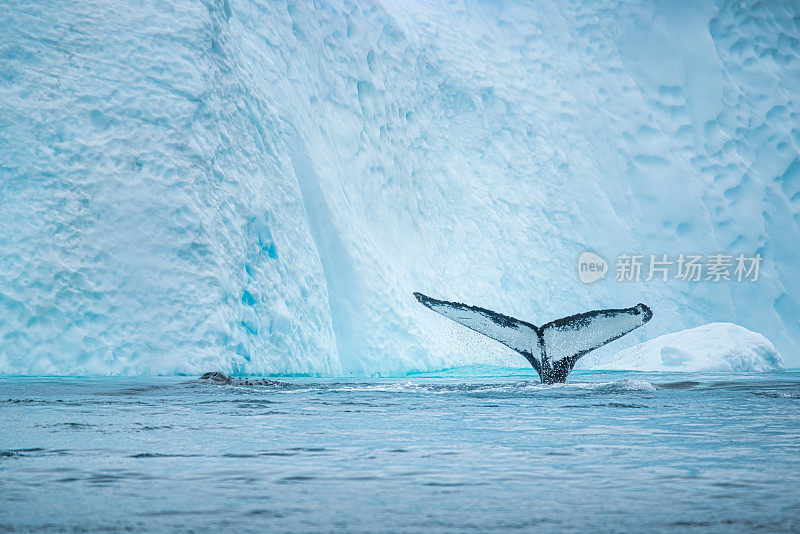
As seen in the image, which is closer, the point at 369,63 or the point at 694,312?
the point at 369,63

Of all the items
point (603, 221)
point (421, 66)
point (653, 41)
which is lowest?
point (603, 221)

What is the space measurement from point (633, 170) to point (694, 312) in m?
5.25

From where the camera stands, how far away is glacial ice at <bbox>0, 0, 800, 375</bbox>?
588 inches

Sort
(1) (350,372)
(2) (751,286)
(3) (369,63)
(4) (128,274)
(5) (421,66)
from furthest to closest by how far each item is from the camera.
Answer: (2) (751,286) < (5) (421,66) < (3) (369,63) < (1) (350,372) < (4) (128,274)

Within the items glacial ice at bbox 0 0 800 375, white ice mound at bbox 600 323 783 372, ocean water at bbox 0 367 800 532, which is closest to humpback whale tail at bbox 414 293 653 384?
ocean water at bbox 0 367 800 532

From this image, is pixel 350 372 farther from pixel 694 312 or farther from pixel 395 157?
pixel 694 312

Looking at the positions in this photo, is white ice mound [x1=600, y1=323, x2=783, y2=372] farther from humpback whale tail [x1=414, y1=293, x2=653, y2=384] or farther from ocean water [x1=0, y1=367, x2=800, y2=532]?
ocean water [x1=0, y1=367, x2=800, y2=532]

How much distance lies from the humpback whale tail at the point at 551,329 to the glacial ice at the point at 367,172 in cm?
622

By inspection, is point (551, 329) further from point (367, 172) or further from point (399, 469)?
point (367, 172)

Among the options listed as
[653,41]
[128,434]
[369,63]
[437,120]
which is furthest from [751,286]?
[128,434]

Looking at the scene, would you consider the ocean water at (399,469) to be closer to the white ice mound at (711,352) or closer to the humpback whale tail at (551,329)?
the humpback whale tail at (551,329)

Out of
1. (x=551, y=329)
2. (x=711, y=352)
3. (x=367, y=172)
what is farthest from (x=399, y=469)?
(x=367, y=172)

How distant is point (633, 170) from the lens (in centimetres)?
2847

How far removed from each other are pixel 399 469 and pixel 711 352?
18666 mm
